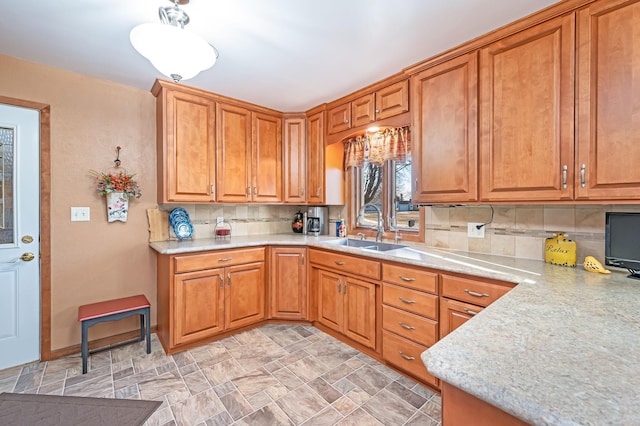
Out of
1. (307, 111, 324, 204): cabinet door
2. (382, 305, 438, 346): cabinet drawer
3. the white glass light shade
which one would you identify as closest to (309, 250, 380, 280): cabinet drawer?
(382, 305, 438, 346): cabinet drawer

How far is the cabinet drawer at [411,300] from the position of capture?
1847 millimetres

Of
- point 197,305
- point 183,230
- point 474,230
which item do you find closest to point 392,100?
point 474,230

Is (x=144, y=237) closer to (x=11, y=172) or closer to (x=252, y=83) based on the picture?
(x=11, y=172)

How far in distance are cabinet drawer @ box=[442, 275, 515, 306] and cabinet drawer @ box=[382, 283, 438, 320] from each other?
0.39 ft

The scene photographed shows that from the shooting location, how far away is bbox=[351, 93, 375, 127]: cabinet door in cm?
257

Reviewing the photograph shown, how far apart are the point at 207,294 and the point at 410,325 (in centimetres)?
170

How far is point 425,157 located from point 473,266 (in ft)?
2.87

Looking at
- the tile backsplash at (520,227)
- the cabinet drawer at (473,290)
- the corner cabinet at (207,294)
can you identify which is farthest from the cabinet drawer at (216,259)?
the cabinet drawer at (473,290)

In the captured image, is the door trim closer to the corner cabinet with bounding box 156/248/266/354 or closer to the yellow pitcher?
the corner cabinet with bounding box 156/248/266/354

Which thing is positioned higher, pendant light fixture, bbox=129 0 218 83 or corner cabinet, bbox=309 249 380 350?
pendant light fixture, bbox=129 0 218 83

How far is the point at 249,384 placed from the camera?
6.42 ft

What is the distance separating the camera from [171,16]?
154 cm

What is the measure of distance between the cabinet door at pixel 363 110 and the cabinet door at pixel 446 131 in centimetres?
44

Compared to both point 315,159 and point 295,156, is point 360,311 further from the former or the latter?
point 295,156
